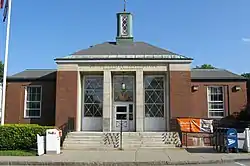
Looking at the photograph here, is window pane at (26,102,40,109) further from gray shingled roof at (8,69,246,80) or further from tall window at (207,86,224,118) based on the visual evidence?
tall window at (207,86,224,118)

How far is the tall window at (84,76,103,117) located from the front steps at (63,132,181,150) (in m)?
4.01

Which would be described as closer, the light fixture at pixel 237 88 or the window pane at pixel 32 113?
the light fixture at pixel 237 88

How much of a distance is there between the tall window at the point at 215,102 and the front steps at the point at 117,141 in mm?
6662

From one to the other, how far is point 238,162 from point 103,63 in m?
13.1

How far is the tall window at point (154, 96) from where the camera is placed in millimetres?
24078

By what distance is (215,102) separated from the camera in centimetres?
2528

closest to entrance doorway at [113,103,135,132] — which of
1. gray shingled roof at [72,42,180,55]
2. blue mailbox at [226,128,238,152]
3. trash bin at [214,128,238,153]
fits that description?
gray shingled roof at [72,42,180,55]

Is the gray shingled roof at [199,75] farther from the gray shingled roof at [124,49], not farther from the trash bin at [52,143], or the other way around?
the trash bin at [52,143]

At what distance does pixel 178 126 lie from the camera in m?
21.2

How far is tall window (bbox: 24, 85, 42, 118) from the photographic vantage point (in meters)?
25.6

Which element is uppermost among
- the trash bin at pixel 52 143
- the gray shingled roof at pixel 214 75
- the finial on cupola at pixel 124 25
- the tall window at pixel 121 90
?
the finial on cupola at pixel 124 25

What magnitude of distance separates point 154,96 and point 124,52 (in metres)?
4.47

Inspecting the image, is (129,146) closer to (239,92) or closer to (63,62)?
(63,62)

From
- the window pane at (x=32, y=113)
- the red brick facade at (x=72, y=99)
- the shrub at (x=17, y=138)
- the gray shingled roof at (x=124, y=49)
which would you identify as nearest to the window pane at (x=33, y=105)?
the window pane at (x=32, y=113)
